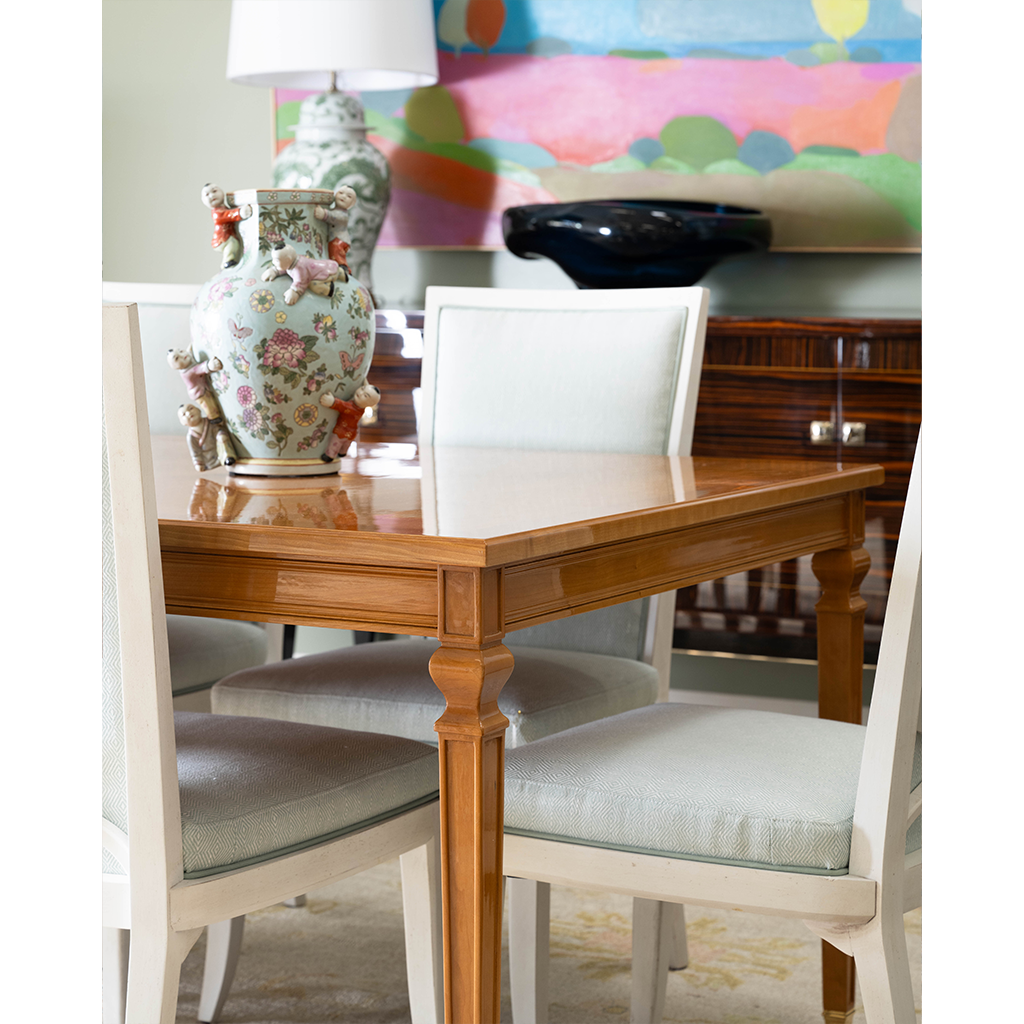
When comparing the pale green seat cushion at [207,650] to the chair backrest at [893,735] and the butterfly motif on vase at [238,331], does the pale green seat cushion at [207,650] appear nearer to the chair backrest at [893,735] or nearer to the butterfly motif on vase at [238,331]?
the butterfly motif on vase at [238,331]

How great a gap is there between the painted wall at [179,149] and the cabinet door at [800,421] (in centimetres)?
88

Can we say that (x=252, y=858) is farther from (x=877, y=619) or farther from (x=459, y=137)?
(x=459, y=137)

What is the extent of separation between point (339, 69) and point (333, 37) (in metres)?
0.08

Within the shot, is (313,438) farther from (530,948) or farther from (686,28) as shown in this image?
(686,28)

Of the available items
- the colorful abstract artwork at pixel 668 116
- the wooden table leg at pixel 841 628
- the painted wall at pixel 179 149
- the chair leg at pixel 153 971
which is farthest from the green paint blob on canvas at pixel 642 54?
the chair leg at pixel 153 971

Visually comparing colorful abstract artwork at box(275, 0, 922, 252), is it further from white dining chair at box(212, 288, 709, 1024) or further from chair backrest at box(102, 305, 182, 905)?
chair backrest at box(102, 305, 182, 905)

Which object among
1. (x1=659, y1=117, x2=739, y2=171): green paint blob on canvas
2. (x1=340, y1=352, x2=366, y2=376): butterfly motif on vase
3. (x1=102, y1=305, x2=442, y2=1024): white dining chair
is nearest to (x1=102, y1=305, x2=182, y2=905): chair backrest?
(x1=102, y1=305, x2=442, y2=1024): white dining chair

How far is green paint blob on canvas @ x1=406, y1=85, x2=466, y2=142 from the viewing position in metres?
3.42

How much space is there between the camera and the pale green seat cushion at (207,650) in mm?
1992

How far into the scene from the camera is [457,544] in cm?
106

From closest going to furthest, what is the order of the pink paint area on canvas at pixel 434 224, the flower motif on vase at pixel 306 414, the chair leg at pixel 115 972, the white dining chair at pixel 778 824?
the white dining chair at pixel 778 824, the flower motif on vase at pixel 306 414, the chair leg at pixel 115 972, the pink paint area on canvas at pixel 434 224

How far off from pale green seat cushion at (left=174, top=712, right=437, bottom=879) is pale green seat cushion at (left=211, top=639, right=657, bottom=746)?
0.26 m
